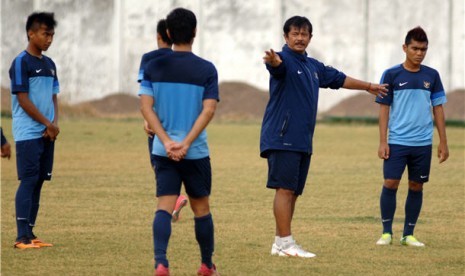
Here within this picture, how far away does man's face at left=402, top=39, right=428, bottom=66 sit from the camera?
1033 centimetres

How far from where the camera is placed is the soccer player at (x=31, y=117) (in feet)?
32.4

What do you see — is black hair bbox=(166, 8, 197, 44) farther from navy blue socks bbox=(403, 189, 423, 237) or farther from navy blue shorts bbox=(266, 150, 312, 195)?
navy blue socks bbox=(403, 189, 423, 237)

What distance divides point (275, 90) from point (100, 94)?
36329 millimetres

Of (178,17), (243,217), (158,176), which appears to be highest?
(178,17)

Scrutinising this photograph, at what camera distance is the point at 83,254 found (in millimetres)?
9445

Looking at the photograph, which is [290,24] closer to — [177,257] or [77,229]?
[177,257]

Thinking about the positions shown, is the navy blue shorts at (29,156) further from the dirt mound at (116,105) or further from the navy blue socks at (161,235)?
the dirt mound at (116,105)

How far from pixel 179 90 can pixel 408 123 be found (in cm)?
309

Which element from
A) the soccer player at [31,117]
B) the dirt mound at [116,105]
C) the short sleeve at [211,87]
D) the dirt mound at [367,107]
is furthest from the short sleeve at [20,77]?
the dirt mound at [116,105]

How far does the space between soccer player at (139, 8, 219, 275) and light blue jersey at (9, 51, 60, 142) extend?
2191 mm

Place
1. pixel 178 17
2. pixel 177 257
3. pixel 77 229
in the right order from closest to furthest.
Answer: pixel 178 17 → pixel 177 257 → pixel 77 229

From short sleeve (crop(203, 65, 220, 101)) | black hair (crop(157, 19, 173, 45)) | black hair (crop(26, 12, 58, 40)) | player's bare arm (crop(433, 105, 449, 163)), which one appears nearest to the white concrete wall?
black hair (crop(157, 19, 173, 45))

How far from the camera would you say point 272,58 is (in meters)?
9.05

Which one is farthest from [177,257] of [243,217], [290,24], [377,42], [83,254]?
[377,42]
